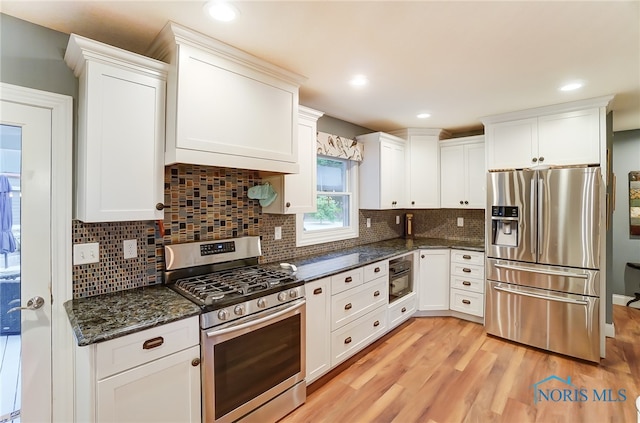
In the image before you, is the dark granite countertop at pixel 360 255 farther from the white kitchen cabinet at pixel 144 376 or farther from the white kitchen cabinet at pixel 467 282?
the white kitchen cabinet at pixel 144 376

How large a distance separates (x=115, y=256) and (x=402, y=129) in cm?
356

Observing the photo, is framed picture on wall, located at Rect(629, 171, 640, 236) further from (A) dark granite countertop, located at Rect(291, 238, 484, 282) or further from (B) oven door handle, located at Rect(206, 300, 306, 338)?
(B) oven door handle, located at Rect(206, 300, 306, 338)

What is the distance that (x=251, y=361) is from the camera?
1.80 meters

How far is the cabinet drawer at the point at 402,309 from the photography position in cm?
324

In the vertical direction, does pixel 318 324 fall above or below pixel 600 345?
above

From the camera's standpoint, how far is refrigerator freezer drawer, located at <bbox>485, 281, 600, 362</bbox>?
2689 mm

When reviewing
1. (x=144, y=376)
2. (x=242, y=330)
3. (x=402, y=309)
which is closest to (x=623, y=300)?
(x=402, y=309)

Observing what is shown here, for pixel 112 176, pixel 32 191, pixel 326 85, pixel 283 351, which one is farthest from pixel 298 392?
pixel 326 85

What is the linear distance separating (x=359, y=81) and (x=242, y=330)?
2.06 m

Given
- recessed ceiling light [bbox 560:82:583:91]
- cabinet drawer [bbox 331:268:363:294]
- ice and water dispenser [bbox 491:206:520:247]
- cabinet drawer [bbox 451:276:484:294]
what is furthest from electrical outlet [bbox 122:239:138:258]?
recessed ceiling light [bbox 560:82:583:91]

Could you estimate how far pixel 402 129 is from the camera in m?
4.07

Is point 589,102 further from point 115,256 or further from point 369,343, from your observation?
point 115,256

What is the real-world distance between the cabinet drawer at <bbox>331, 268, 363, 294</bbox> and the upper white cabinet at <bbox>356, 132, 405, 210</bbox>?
1.23m

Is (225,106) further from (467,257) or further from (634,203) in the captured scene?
(634,203)
